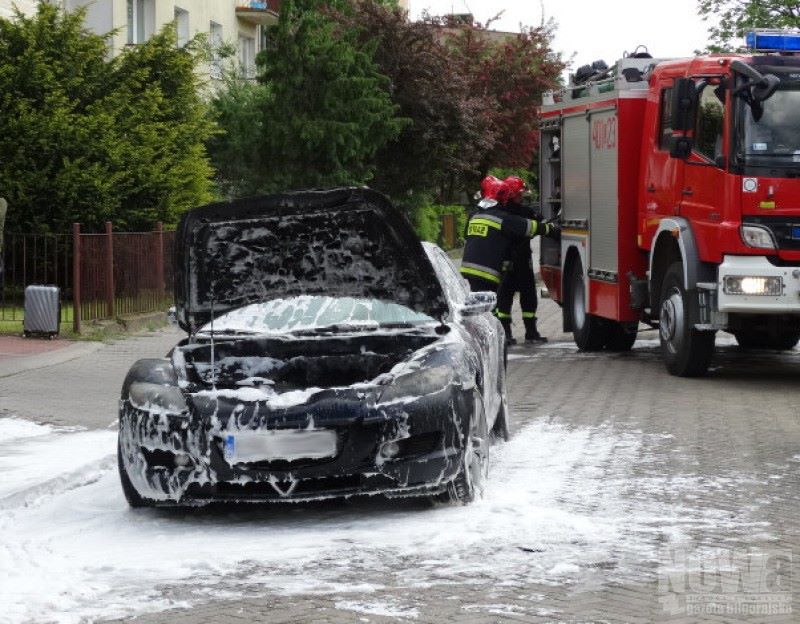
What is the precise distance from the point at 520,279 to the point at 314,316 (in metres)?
9.63

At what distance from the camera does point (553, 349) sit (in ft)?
58.7

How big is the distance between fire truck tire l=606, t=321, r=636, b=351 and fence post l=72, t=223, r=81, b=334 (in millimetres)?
5937

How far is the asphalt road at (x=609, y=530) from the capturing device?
5.98 metres

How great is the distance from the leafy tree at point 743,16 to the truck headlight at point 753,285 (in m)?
27.7

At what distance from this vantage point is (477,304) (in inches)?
363

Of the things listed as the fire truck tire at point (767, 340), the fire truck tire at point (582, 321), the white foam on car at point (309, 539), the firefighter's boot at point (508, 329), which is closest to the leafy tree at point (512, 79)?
the firefighter's boot at point (508, 329)

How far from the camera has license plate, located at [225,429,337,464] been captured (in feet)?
24.5

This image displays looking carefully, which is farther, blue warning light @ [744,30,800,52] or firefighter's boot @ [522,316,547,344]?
firefighter's boot @ [522,316,547,344]

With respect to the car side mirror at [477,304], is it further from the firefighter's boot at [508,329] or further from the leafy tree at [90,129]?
the leafy tree at [90,129]

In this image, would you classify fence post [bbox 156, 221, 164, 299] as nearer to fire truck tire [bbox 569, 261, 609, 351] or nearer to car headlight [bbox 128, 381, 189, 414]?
fire truck tire [bbox 569, 261, 609, 351]

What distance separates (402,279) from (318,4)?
1048 inches

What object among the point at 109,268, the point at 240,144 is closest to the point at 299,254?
the point at 109,268

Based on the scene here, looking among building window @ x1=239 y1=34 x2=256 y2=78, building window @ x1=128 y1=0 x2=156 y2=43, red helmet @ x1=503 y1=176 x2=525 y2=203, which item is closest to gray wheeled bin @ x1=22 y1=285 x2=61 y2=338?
red helmet @ x1=503 y1=176 x2=525 y2=203

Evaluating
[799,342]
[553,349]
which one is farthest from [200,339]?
[799,342]
